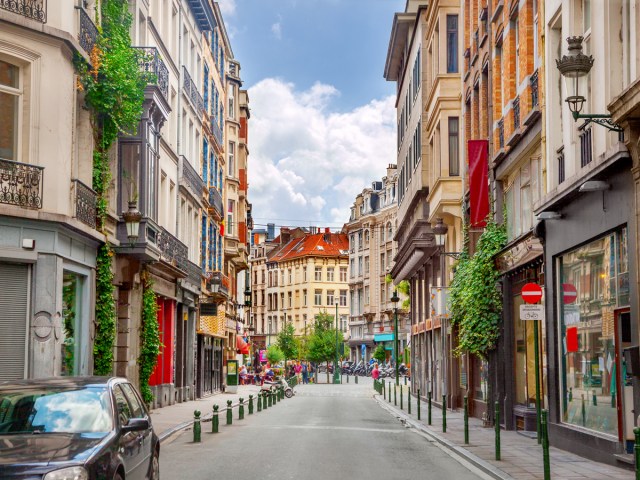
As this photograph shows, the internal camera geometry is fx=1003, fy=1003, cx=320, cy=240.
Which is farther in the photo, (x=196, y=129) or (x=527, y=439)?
(x=196, y=129)

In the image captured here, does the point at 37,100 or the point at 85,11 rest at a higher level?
the point at 85,11

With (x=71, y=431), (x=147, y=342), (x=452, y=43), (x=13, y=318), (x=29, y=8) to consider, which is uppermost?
(x=452, y=43)

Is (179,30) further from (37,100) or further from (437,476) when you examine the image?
(437,476)

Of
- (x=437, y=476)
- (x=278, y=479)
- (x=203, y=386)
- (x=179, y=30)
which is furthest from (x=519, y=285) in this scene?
(x=203, y=386)

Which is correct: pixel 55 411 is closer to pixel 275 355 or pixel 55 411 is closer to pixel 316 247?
pixel 275 355

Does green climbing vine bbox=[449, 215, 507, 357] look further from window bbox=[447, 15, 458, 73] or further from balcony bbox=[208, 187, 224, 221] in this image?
balcony bbox=[208, 187, 224, 221]

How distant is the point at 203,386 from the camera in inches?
1743

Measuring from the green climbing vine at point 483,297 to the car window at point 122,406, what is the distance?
15373 mm

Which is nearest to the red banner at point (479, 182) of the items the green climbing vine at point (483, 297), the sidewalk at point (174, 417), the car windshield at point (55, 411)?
the green climbing vine at point (483, 297)

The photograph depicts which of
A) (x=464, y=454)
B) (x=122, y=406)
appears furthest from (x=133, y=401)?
(x=464, y=454)

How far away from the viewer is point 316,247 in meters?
127

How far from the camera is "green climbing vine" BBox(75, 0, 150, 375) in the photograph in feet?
72.8

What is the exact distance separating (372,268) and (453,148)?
233ft

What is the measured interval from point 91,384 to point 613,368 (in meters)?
8.85
